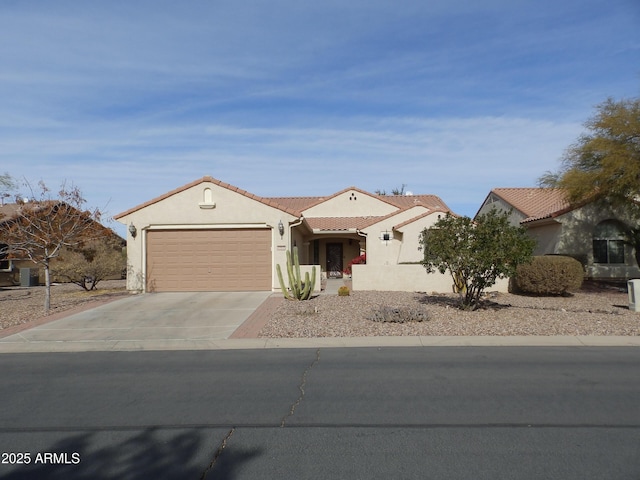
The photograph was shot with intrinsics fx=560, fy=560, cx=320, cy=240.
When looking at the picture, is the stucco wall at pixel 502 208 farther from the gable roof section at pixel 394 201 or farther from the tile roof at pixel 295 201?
the tile roof at pixel 295 201

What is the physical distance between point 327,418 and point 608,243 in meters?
23.2

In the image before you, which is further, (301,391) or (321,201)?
(321,201)

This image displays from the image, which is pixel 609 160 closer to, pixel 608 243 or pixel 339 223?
pixel 608 243

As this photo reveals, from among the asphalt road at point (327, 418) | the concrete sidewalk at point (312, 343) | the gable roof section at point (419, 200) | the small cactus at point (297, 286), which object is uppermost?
the gable roof section at point (419, 200)

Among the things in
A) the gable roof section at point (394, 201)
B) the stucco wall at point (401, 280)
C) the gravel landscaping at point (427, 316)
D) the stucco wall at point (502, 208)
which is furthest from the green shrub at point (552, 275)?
the gable roof section at point (394, 201)

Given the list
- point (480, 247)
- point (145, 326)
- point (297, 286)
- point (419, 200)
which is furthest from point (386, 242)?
point (145, 326)

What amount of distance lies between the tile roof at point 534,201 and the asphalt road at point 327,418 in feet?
60.5

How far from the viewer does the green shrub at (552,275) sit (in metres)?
18.6

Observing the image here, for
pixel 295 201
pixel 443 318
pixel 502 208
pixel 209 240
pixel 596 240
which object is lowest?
pixel 443 318

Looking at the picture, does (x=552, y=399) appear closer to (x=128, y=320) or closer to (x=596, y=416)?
(x=596, y=416)

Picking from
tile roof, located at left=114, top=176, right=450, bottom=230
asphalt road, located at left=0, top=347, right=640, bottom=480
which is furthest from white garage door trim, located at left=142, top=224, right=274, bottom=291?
asphalt road, located at left=0, top=347, right=640, bottom=480

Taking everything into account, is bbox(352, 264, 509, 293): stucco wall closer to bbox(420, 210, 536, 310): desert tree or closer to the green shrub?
the green shrub

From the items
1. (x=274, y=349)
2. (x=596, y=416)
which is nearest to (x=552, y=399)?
(x=596, y=416)

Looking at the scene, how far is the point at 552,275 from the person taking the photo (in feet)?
61.2
